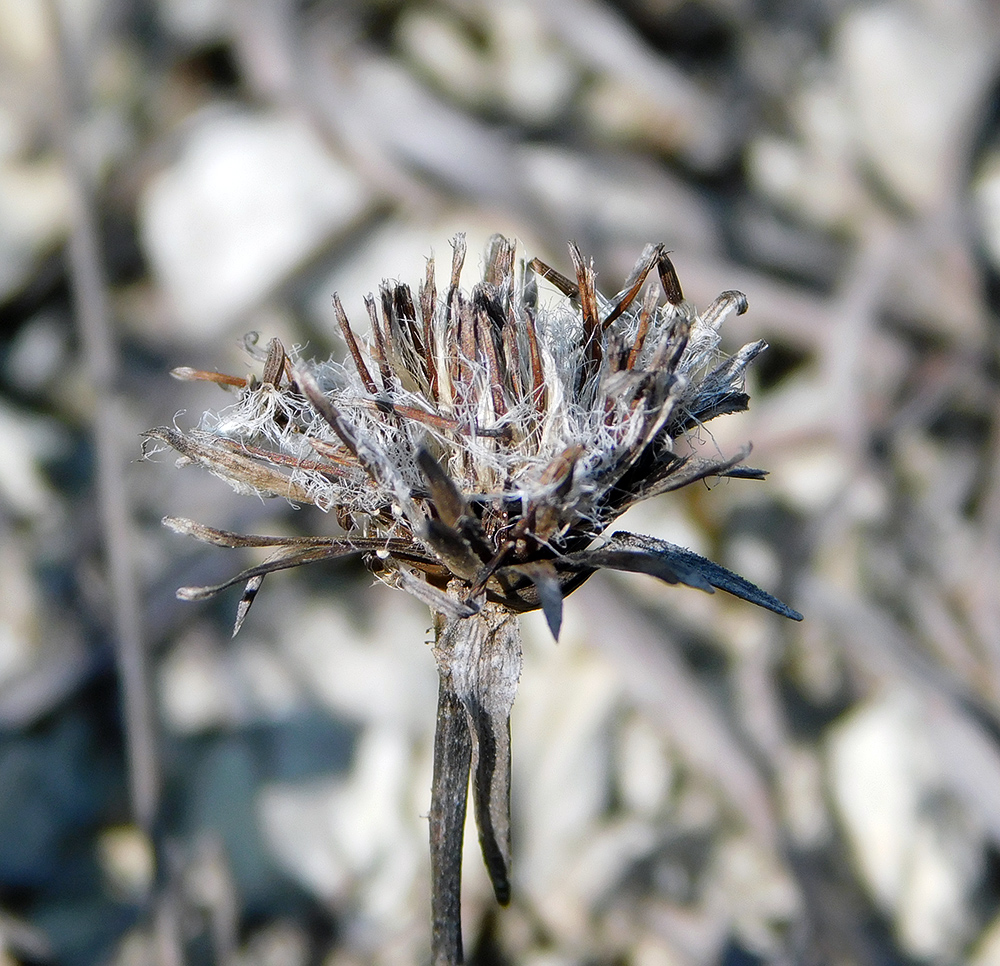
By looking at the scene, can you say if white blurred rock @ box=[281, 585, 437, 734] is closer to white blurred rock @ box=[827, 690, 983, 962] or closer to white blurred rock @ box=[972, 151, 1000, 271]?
white blurred rock @ box=[827, 690, 983, 962]

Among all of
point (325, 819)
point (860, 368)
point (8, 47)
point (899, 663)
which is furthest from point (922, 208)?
point (8, 47)

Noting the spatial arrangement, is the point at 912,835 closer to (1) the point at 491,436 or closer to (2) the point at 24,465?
(1) the point at 491,436

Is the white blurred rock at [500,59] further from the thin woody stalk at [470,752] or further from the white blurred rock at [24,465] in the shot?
the thin woody stalk at [470,752]

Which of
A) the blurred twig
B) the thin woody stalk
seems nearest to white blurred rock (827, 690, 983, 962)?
the blurred twig

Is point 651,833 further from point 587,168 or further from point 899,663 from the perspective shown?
point 587,168

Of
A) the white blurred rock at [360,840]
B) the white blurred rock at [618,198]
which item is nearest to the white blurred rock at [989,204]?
the white blurred rock at [618,198]

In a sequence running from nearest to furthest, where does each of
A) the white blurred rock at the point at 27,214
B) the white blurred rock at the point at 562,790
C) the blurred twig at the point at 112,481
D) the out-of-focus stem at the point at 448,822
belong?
the out-of-focus stem at the point at 448,822 < the blurred twig at the point at 112,481 < the white blurred rock at the point at 562,790 < the white blurred rock at the point at 27,214
